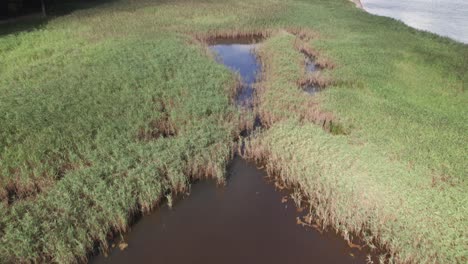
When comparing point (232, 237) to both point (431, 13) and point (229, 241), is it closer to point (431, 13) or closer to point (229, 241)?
point (229, 241)

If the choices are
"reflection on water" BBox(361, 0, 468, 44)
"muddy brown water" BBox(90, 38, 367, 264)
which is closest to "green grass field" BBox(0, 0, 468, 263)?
"muddy brown water" BBox(90, 38, 367, 264)

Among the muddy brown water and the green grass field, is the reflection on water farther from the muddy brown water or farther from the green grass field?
the muddy brown water

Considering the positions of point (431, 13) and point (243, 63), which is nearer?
point (243, 63)

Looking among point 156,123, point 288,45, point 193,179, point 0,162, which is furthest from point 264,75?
point 0,162

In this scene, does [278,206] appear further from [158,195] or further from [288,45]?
[288,45]

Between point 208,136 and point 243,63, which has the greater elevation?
point 243,63

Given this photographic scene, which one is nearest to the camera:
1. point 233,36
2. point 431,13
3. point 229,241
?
point 229,241

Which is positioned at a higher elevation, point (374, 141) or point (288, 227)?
point (374, 141)

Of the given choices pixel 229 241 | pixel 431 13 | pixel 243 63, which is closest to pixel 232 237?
pixel 229 241
